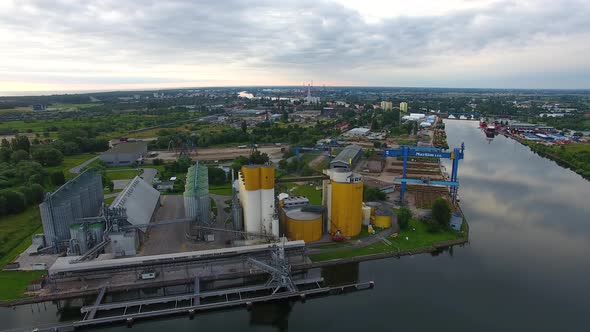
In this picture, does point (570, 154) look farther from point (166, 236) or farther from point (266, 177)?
point (166, 236)

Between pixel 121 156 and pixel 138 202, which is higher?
pixel 138 202

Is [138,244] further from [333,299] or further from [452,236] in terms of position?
Answer: [452,236]

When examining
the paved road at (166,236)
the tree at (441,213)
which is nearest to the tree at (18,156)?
the paved road at (166,236)

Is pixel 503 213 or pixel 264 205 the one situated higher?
pixel 264 205

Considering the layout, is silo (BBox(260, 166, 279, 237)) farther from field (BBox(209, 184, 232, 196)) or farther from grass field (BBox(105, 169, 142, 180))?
grass field (BBox(105, 169, 142, 180))

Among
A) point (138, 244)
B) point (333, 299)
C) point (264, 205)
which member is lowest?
point (333, 299)

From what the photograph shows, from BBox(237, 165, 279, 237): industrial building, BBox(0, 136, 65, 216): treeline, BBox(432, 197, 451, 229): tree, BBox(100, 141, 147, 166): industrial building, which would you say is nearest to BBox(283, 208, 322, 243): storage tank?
BBox(237, 165, 279, 237): industrial building

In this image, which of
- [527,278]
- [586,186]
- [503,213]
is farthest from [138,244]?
[586,186]

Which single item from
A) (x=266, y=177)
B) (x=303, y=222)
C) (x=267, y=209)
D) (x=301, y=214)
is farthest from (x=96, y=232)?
(x=301, y=214)

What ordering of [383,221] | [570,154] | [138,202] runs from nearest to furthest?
1. [383,221]
2. [138,202]
3. [570,154]
